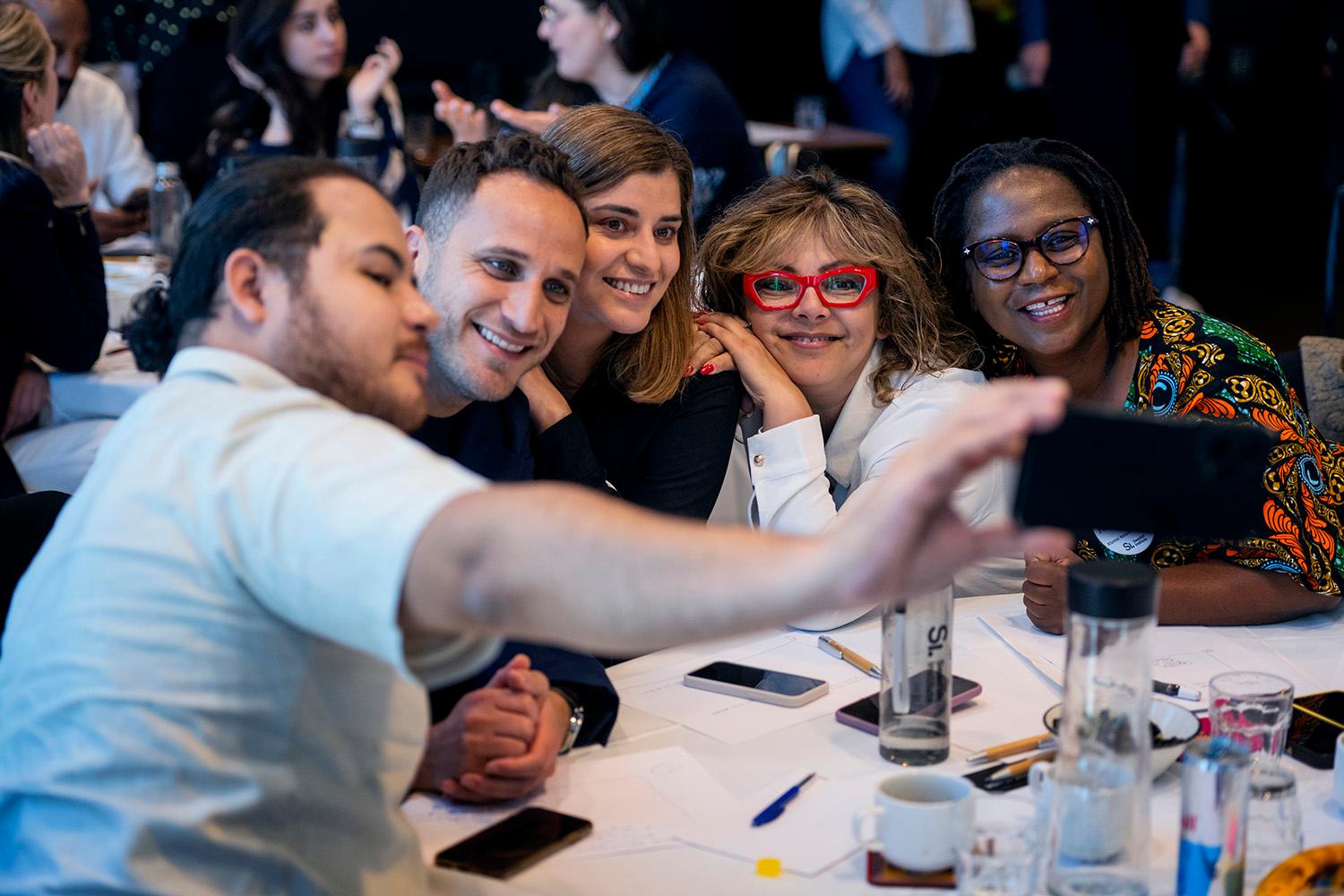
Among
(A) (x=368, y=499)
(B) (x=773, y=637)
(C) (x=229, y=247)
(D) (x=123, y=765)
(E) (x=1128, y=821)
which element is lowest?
(B) (x=773, y=637)

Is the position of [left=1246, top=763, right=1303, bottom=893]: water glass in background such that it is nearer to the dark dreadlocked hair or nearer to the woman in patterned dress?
the woman in patterned dress

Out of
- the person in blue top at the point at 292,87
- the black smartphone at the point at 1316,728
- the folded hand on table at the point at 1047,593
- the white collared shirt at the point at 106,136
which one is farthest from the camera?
the white collared shirt at the point at 106,136

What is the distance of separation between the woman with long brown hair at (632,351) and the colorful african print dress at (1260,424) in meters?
0.70

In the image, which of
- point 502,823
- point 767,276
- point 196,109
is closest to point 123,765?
point 502,823

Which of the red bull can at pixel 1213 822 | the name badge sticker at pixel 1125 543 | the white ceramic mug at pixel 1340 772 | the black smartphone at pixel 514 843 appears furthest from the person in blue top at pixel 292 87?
the red bull can at pixel 1213 822

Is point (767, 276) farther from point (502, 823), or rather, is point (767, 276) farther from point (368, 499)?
point (368, 499)

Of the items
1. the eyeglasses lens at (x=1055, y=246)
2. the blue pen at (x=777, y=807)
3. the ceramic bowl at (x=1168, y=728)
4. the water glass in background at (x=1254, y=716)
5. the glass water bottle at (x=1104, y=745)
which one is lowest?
the blue pen at (x=777, y=807)

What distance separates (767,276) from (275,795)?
5.33 ft

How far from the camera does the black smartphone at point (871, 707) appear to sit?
5.45 ft

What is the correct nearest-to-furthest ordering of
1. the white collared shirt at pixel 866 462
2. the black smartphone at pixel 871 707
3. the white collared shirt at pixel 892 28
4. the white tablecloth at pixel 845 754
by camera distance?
the white tablecloth at pixel 845 754
the black smartphone at pixel 871 707
the white collared shirt at pixel 866 462
the white collared shirt at pixel 892 28

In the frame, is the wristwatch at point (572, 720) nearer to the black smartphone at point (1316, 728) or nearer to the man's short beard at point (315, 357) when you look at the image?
the man's short beard at point (315, 357)

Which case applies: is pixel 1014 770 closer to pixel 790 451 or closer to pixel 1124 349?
pixel 790 451

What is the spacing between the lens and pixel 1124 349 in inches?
97.3

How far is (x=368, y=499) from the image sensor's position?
3.23ft
